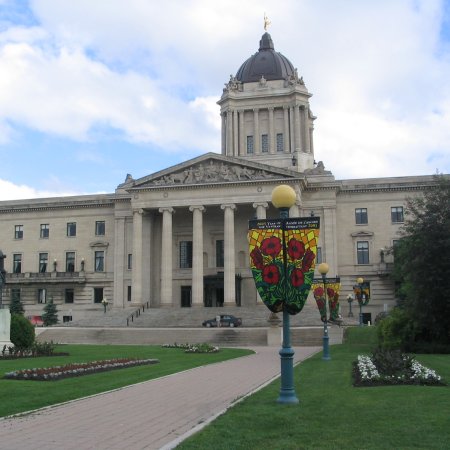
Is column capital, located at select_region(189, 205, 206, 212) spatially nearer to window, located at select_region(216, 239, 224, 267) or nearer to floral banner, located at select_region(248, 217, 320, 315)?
window, located at select_region(216, 239, 224, 267)

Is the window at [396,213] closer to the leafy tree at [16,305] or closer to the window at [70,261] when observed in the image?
the window at [70,261]

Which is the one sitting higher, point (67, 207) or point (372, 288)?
point (67, 207)

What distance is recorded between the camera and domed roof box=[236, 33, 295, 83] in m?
84.3

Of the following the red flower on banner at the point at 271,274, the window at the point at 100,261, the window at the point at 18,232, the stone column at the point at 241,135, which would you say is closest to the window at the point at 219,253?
the window at the point at 100,261

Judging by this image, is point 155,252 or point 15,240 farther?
point 15,240

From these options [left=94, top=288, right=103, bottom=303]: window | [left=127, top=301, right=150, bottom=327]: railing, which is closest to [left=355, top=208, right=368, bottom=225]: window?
[left=127, top=301, right=150, bottom=327]: railing

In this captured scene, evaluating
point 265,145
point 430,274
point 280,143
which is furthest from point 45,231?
point 430,274

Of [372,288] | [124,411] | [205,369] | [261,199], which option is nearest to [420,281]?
[205,369]

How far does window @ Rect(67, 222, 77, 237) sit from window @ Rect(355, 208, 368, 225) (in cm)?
3388

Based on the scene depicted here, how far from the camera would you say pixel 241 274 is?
65812 mm

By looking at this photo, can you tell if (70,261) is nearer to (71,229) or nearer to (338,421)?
(71,229)

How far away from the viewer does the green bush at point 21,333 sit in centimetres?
3191

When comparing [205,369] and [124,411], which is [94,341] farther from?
[124,411]

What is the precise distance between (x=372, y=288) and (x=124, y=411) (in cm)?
5709
